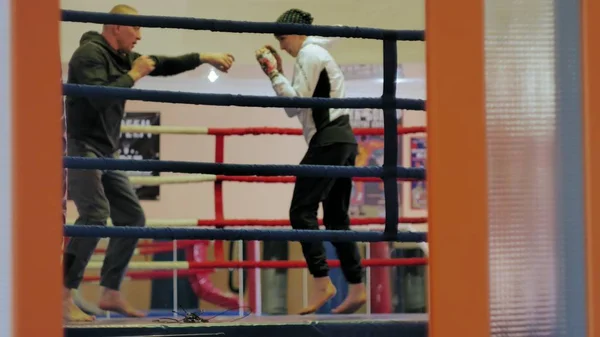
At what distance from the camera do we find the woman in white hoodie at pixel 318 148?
7.68 ft

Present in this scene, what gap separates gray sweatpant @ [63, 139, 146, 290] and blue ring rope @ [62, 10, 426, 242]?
0.62 m

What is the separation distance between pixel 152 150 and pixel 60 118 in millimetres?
3795

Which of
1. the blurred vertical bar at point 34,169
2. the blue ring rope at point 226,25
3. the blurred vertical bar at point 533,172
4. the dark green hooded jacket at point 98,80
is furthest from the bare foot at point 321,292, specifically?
the blurred vertical bar at point 34,169

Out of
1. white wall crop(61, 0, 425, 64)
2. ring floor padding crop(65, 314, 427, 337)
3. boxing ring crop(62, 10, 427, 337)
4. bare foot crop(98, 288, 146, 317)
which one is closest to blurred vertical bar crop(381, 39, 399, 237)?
boxing ring crop(62, 10, 427, 337)

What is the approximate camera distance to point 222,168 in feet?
5.15

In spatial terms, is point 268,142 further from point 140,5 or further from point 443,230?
point 443,230

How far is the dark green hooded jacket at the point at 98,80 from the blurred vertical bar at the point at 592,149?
4.41 ft

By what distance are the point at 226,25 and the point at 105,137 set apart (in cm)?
85

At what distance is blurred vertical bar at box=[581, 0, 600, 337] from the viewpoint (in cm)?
116

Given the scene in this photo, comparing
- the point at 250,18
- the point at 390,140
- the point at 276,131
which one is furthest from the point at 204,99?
the point at 250,18

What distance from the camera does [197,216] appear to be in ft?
15.9

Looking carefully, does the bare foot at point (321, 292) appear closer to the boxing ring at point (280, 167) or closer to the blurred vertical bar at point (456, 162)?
the boxing ring at point (280, 167)

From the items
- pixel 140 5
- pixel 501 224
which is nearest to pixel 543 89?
pixel 501 224

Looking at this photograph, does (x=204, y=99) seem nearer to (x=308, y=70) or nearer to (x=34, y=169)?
(x=34, y=169)
